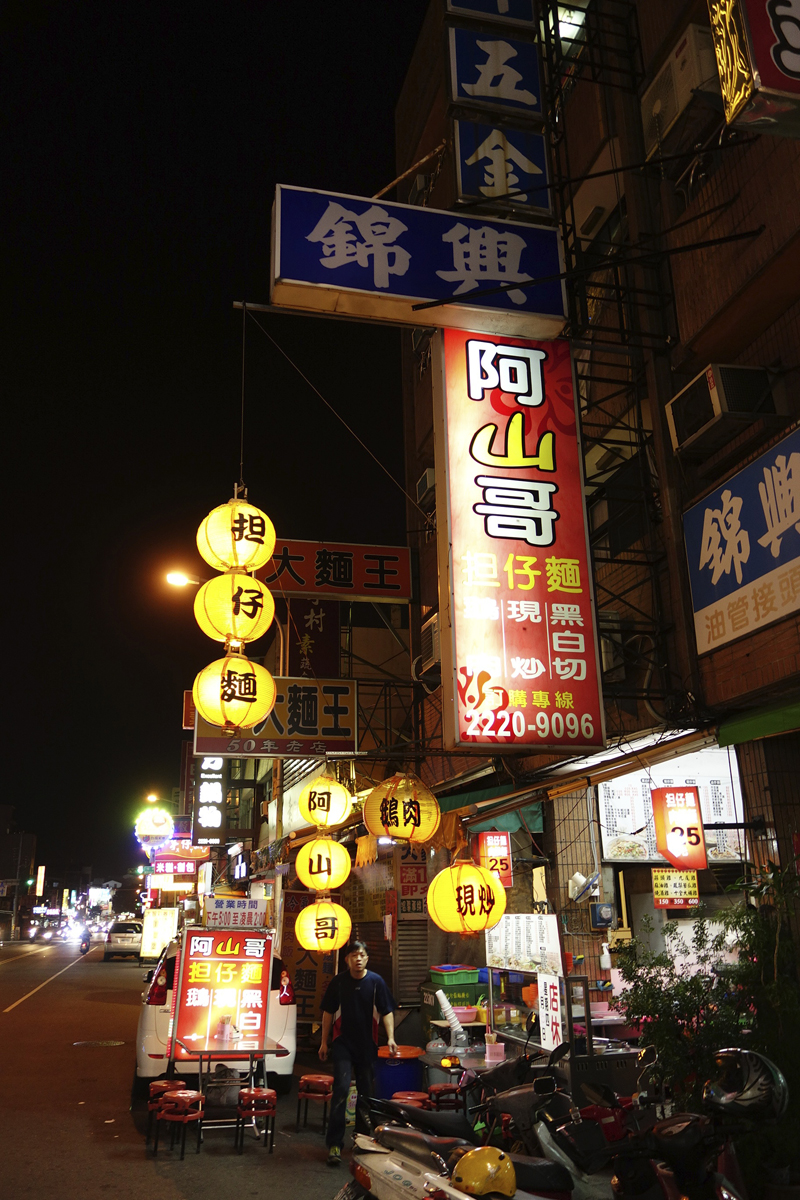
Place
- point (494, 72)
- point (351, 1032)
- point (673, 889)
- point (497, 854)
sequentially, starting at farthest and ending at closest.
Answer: point (673, 889) < point (497, 854) < point (494, 72) < point (351, 1032)

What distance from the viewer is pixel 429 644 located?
15727 mm

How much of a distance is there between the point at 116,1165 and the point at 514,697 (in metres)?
5.77

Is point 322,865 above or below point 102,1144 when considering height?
above

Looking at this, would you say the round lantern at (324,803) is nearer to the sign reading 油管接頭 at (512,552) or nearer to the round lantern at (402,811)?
the round lantern at (402,811)

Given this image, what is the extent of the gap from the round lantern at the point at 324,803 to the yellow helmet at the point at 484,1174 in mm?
8733

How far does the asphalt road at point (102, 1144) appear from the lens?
743cm

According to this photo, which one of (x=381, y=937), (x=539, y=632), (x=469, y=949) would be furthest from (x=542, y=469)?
(x=381, y=937)

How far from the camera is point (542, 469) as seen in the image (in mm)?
8227

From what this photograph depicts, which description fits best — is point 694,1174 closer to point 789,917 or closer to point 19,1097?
point 789,917

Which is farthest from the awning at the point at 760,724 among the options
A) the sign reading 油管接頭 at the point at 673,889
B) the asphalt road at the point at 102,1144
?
the sign reading 油管接頭 at the point at 673,889

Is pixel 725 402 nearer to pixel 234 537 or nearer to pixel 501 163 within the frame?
pixel 501 163

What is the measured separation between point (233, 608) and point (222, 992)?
453 cm

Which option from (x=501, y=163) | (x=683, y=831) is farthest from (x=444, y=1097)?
(x=501, y=163)

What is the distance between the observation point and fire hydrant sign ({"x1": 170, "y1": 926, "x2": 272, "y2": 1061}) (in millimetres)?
9812
